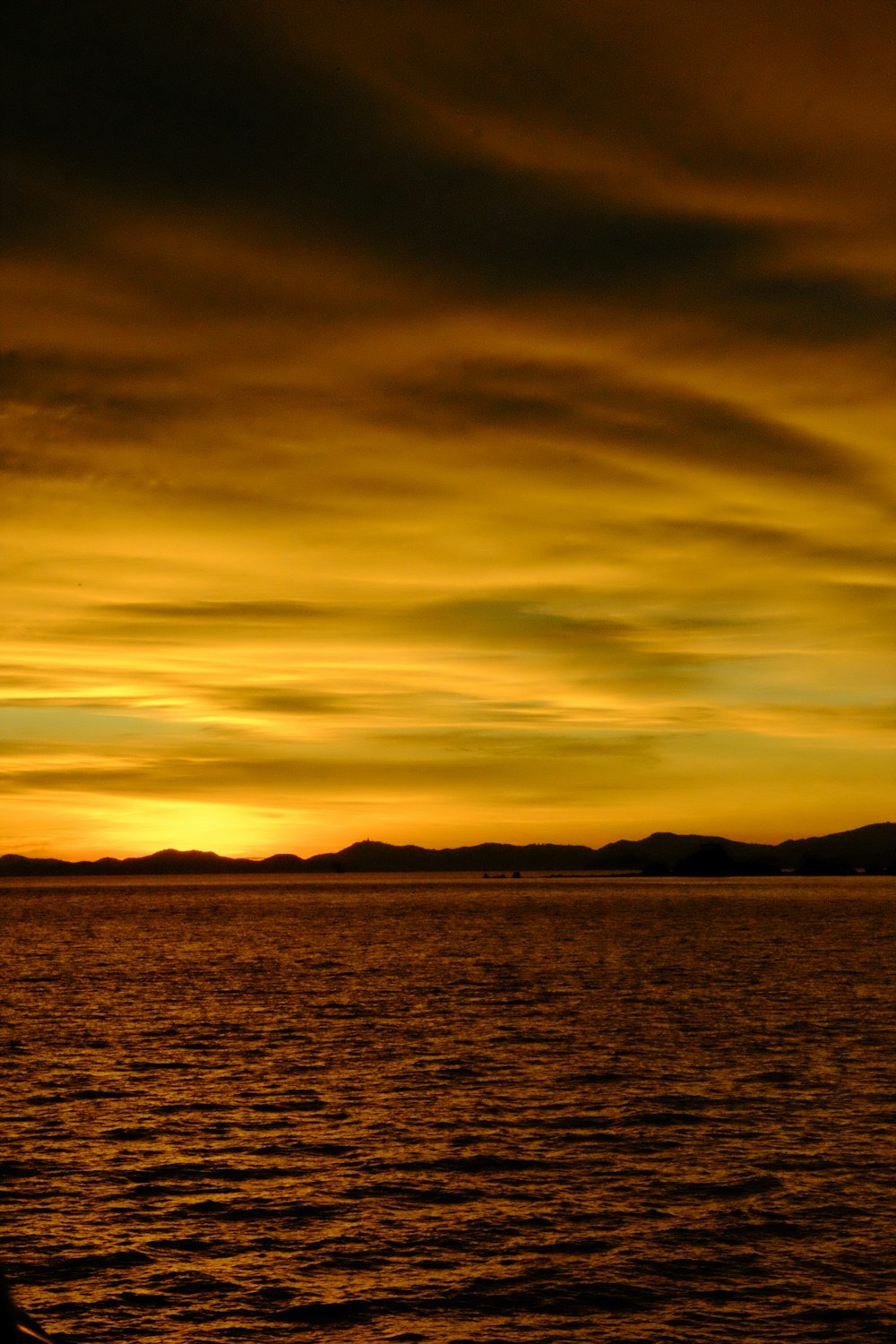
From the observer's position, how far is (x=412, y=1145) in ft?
121

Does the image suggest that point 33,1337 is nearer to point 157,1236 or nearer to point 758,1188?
point 157,1236

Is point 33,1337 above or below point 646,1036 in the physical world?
above

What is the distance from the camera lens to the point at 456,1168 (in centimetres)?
3447

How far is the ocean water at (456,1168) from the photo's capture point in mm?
24922

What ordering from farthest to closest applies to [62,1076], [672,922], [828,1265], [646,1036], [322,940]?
[672,922] → [322,940] → [646,1036] → [62,1076] → [828,1265]

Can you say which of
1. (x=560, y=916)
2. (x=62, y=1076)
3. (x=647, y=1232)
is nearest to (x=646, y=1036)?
(x=62, y=1076)

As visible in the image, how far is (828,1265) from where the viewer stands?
1054 inches

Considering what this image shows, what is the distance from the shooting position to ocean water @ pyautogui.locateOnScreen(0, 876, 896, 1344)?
81.8 ft

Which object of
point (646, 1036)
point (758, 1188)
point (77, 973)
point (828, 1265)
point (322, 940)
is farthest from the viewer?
point (322, 940)

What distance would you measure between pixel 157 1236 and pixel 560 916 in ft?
552

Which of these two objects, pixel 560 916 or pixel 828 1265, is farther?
pixel 560 916

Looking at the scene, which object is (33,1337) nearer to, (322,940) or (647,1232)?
(647,1232)

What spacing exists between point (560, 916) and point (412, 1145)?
15952 cm

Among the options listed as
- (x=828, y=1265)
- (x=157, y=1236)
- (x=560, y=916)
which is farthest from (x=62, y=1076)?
(x=560, y=916)
